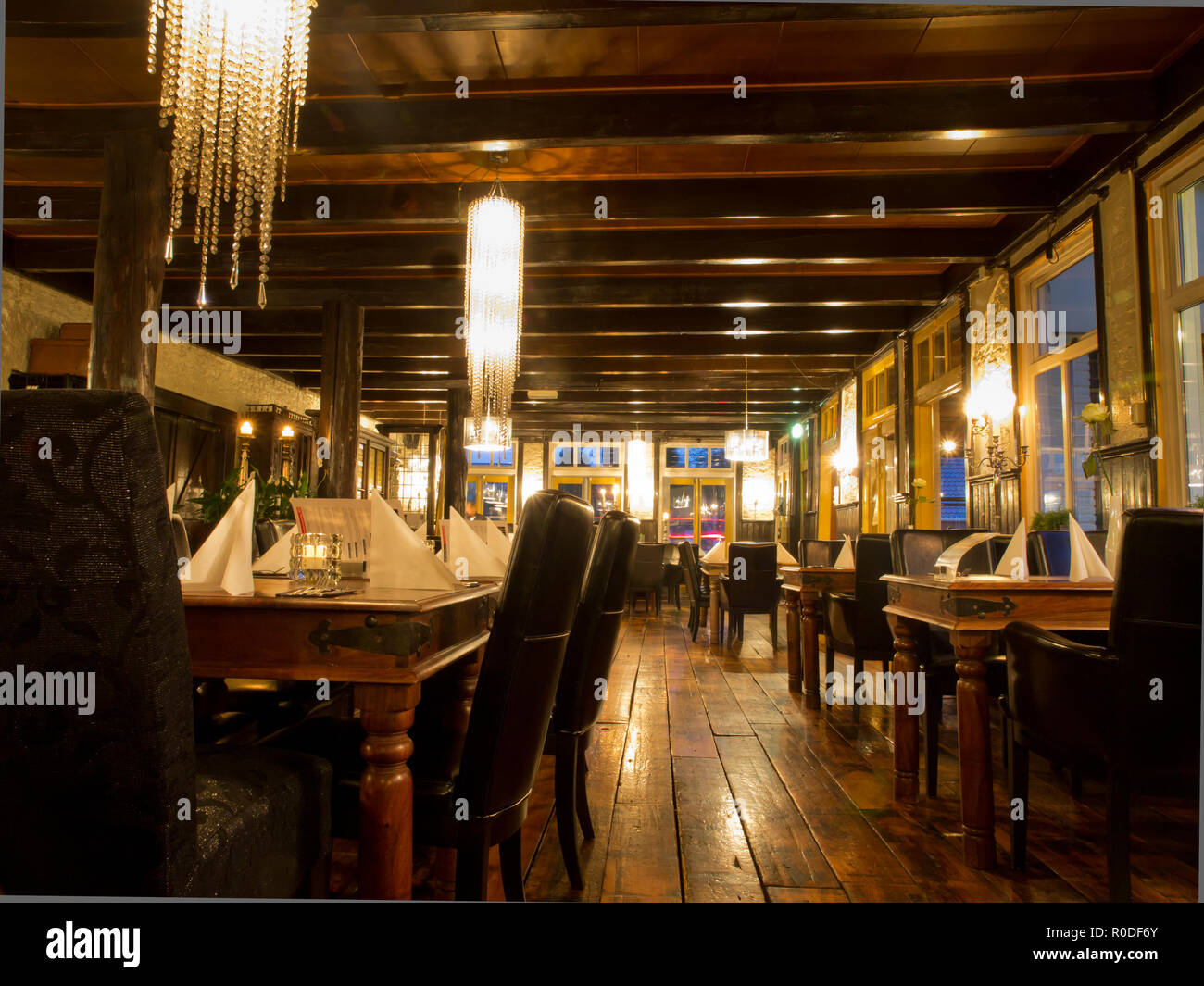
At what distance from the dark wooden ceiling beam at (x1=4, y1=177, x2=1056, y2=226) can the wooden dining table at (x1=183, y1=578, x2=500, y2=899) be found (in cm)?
398

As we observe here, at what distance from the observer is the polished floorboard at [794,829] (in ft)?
5.90

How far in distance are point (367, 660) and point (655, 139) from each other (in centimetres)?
361

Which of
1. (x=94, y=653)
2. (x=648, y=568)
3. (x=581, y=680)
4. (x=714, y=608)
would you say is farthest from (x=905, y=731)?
(x=648, y=568)

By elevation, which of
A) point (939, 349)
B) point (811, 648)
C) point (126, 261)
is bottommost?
point (811, 648)

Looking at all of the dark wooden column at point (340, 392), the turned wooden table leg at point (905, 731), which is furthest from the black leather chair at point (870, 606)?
the dark wooden column at point (340, 392)

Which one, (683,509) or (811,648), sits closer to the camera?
(811,648)

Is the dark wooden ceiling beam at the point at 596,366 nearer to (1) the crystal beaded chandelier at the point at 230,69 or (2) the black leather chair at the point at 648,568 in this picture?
(2) the black leather chair at the point at 648,568

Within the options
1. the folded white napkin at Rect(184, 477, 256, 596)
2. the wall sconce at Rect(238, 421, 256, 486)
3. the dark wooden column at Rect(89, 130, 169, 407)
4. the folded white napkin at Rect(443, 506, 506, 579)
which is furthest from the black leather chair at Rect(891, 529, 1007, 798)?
the wall sconce at Rect(238, 421, 256, 486)

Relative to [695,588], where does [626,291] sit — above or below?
above

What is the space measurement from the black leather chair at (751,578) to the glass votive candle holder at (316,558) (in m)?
4.42

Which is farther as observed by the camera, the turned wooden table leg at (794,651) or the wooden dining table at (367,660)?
the turned wooden table leg at (794,651)

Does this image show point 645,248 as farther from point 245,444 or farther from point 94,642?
point 245,444

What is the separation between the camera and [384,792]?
1.18 m
